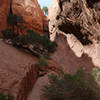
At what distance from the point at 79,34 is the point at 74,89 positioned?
8.59m

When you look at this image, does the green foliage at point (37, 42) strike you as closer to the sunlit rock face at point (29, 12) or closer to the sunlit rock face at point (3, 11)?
the sunlit rock face at point (3, 11)

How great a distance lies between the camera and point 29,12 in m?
16.9

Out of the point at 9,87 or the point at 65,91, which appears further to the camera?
the point at 65,91

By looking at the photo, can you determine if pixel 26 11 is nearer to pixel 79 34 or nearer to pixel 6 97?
pixel 79 34

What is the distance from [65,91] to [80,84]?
1.78ft

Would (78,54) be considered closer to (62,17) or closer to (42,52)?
(62,17)

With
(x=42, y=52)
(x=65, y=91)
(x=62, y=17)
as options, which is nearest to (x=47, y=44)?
(x=42, y=52)

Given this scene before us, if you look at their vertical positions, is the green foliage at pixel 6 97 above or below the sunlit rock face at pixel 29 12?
below

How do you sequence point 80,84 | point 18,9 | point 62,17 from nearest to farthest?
point 80,84 → point 62,17 → point 18,9

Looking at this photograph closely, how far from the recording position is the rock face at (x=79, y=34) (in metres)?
8.82

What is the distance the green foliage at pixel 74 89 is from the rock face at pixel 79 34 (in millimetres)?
4835

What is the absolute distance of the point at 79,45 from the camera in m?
12.7

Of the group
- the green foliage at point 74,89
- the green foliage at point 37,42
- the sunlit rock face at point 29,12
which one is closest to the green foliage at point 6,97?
the green foliage at point 74,89

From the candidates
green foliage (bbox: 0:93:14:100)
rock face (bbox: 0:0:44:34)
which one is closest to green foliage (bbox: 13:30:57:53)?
green foliage (bbox: 0:93:14:100)
